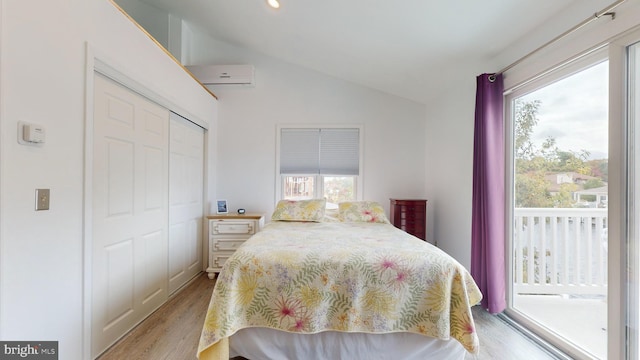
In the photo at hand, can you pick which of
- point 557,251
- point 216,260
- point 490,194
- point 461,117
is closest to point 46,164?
point 216,260

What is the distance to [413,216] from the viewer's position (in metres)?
3.14

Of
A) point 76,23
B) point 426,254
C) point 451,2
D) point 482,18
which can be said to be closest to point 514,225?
point 426,254

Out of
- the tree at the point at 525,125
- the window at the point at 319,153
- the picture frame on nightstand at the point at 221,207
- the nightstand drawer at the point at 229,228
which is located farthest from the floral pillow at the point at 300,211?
the tree at the point at 525,125

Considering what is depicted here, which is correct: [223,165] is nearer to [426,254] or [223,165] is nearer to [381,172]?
[381,172]

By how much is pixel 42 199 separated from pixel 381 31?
2.67 metres

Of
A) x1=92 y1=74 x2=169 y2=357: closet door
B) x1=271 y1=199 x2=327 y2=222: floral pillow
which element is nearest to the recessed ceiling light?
x1=92 y1=74 x2=169 y2=357: closet door

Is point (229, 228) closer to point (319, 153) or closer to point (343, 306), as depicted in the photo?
point (319, 153)

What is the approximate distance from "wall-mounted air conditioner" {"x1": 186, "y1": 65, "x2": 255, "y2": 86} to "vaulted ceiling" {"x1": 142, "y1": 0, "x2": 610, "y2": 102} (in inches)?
14.3

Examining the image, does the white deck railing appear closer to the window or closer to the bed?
the bed

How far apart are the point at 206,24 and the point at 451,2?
→ 2.88 m

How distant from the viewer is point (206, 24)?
3.19 meters

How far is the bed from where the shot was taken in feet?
4.75

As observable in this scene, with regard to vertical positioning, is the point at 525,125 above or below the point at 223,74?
below

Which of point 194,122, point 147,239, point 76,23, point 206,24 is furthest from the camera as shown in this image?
point 206,24
